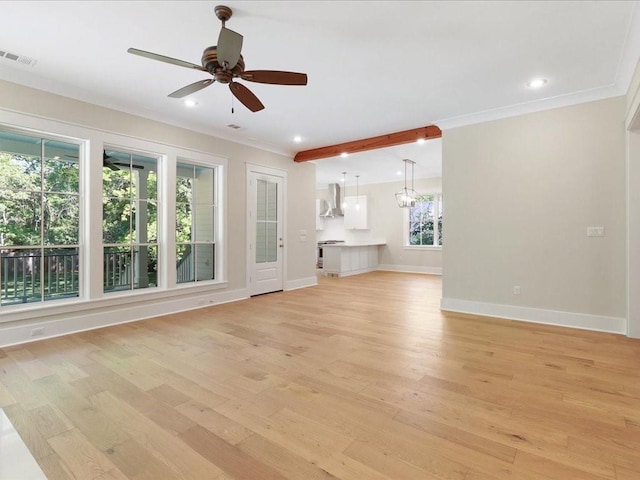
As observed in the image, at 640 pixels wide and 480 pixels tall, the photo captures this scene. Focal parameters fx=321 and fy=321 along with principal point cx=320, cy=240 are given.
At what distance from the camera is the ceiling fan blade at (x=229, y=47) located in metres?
2.21

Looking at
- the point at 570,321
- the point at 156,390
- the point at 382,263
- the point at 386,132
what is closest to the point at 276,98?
the point at 386,132

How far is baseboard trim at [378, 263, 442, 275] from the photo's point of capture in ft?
30.3

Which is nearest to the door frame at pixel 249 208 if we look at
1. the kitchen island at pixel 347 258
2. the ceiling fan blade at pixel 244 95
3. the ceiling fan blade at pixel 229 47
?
the kitchen island at pixel 347 258

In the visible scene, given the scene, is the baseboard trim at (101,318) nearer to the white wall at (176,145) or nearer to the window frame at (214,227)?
the white wall at (176,145)

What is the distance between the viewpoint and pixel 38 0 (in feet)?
7.76

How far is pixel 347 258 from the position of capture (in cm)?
894

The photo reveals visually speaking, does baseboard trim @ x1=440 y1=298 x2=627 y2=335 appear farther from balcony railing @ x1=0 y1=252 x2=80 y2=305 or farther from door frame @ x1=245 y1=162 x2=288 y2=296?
balcony railing @ x1=0 y1=252 x2=80 y2=305

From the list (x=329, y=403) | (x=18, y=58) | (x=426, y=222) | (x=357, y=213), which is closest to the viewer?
(x=329, y=403)

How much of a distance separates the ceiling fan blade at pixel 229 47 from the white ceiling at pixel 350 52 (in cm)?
37

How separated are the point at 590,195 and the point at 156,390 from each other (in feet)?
16.6

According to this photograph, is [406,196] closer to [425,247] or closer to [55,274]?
[425,247]

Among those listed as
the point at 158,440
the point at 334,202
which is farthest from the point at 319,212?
the point at 158,440

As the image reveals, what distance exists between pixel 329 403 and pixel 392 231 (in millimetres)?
8232

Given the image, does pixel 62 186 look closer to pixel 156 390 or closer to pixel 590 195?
pixel 156 390
